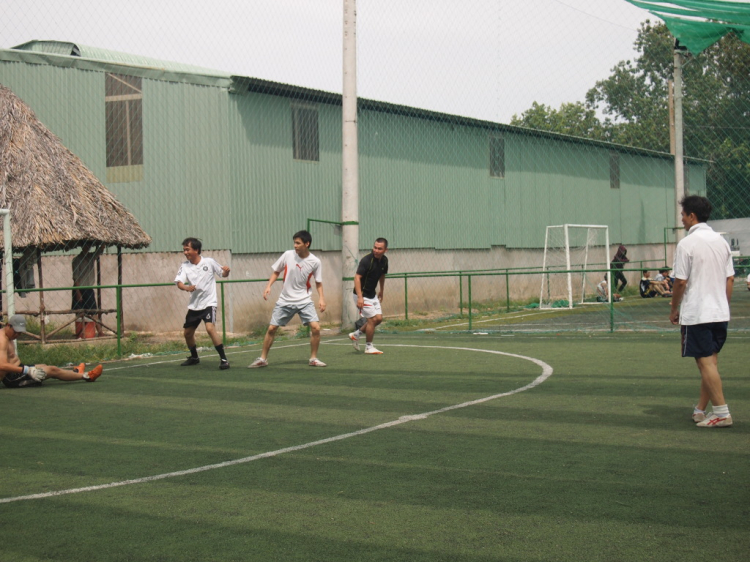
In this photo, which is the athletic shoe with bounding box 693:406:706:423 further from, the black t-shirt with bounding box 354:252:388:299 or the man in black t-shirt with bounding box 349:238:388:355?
the black t-shirt with bounding box 354:252:388:299

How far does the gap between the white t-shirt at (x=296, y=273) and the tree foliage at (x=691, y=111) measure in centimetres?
2065

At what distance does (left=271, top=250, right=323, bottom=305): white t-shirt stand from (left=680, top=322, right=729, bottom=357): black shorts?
637cm

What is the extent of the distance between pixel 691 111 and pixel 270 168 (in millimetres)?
28764

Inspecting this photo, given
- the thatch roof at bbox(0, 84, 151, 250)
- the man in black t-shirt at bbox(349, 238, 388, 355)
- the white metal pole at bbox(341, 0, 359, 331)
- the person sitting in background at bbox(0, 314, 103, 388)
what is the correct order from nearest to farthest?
the person sitting in background at bbox(0, 314, 103, 388)
the man in black t-shirt at bbox(349, 238, 388, 355)
the thatch roof at bbox(0, 84, 151, 250)
the white metal pole at bbox(341, 0, 359, 331)

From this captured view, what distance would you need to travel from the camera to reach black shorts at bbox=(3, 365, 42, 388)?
11.3 meters

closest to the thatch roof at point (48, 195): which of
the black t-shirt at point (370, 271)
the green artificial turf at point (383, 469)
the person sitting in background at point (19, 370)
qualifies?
the person sitting in background at point (19, 370)

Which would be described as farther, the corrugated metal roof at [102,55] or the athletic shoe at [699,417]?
the corrugated metal roof at [102,55]

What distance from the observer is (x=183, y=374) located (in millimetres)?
12625

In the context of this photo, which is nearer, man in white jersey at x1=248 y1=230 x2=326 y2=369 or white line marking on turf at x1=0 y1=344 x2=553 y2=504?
white line marking on turf at x1=0 y1=344 x2=553 y2=504

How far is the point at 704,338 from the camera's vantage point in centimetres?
745

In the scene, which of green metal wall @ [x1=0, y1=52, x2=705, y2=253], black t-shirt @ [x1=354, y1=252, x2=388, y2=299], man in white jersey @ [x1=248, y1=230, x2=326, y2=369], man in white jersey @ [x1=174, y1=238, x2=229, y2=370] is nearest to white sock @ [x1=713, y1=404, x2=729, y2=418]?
man in white jersey @ [x1=248, y1=230, x2=326, y2=369]

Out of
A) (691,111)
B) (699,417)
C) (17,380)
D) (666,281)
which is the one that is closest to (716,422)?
(699,417)

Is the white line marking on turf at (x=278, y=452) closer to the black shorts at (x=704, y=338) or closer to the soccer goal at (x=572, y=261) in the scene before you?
the black shorts at (x=704, y=338)

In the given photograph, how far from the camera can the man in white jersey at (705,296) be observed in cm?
744
